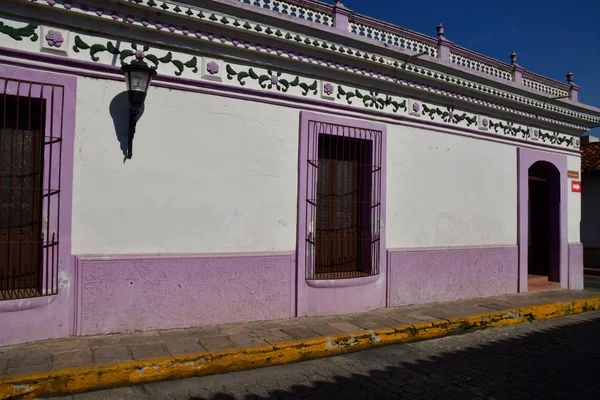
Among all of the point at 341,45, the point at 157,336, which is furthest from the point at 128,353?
the point at 341,45

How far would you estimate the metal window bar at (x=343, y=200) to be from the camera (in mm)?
5757

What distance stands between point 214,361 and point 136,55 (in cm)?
310

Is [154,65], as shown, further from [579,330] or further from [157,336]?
[579,330]

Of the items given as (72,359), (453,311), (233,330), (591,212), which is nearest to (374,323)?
(453,311)

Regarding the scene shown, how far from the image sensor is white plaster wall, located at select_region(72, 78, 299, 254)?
4.50m

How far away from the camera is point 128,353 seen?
4.00 metres

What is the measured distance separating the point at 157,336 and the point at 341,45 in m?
4.08

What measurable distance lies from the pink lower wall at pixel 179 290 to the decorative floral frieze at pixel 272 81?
198cm

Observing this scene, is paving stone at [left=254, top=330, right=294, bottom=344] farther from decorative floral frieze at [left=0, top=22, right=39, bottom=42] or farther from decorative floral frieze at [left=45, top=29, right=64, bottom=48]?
decorative floral frieze at [left=0, top=22, right=39, bottom=42]

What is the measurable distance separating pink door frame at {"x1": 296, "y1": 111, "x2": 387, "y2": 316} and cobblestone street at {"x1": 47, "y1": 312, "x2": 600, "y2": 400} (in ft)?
3.27

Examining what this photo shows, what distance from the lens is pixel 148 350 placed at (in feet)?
13.4

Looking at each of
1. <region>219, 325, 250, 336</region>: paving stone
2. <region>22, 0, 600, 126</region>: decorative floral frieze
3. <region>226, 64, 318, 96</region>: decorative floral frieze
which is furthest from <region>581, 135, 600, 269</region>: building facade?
<region>219, 325, 250, 336</region>: paving stone

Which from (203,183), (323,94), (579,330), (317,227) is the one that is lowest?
(579,330)

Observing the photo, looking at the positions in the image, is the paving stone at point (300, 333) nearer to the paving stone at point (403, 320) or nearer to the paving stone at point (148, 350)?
the paving stone at point (403, 320)
